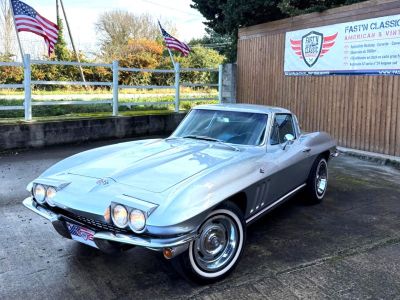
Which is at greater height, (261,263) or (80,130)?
(80,130)

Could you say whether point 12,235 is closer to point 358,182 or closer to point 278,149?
point 278,149

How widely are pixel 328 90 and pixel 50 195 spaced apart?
26.5 ft

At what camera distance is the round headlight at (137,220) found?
2.88 metres

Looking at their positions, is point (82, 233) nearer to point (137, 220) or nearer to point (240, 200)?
point (137, 220)

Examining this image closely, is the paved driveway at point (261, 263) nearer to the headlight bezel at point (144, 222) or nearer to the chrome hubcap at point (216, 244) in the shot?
the chrome hubcap at point (216, 244)

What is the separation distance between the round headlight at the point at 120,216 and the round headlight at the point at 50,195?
2.22 feet

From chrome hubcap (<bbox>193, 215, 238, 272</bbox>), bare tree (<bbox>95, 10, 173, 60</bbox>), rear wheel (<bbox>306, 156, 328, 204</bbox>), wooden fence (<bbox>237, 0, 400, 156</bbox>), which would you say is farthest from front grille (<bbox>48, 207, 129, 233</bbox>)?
bare tree (<bbox>95, 10, 173, 60</bbox>)

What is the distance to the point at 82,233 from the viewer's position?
3209 mm

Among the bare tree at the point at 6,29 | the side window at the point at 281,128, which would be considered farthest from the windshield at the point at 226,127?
the bare tree at the point at 6,29

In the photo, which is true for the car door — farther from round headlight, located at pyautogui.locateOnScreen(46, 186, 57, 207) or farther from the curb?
the curb

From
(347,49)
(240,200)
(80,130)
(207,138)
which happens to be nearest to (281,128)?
(207,138)

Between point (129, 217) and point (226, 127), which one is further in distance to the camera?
point (226, 127)

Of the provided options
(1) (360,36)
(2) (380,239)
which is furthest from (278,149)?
(1) (360,36)

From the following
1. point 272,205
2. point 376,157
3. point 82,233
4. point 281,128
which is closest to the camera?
point 82,233
